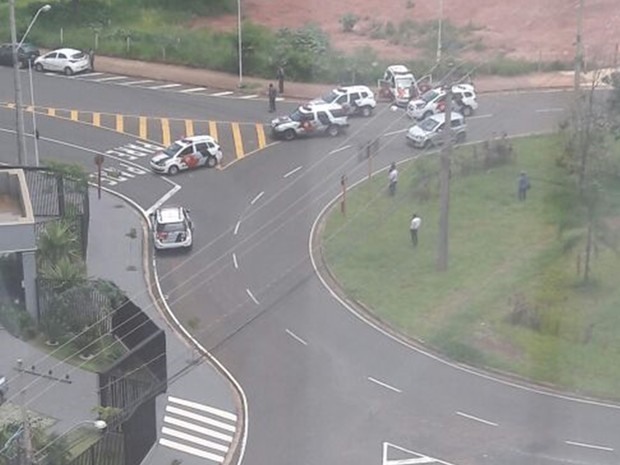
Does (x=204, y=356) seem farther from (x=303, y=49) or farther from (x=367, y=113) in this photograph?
(x=303, y=49)

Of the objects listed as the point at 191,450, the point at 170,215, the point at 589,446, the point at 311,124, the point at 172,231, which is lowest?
the point at 191,450

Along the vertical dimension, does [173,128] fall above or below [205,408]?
above

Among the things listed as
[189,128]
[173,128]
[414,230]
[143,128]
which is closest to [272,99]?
[189,128]

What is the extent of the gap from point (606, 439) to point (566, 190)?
→ 529 cm

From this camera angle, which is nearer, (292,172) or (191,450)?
(191,450)

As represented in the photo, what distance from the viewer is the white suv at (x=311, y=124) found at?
64.8 feet

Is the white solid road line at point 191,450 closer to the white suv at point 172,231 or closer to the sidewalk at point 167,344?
the sidewalk at point 167,344

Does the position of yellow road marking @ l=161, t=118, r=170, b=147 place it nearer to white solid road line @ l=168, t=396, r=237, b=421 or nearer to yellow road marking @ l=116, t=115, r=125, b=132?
yellow road marking @ l=116, t=115, r=125, b=132

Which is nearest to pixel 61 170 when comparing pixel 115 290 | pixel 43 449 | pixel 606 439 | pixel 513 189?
pixel 115 290

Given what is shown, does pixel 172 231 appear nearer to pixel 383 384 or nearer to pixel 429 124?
→ pixel 383 384

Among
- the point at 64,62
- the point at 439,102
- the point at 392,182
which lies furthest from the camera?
the point at 64,62

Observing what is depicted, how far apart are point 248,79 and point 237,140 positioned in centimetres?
326

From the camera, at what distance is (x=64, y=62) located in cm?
2328

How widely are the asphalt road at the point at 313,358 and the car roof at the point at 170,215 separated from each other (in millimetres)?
394
